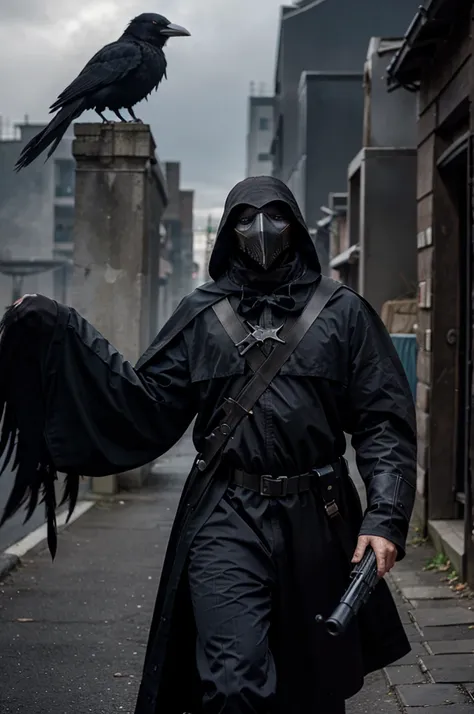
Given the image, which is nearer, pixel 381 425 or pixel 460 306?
pixel 381 425

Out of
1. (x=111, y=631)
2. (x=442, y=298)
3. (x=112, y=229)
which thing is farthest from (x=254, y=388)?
(x=112, y=229)

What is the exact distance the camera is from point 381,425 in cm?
379

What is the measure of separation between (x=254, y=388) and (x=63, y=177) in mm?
46702

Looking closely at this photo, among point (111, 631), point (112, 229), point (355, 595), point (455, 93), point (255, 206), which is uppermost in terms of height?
point (455, 93)

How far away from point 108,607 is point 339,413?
3407 mm

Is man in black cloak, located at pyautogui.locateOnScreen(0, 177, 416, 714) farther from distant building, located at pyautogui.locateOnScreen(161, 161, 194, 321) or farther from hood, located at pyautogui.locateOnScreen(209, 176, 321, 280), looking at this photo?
distant building, located at pyautogui.locateOnScreen(161, 161, 194, 321)

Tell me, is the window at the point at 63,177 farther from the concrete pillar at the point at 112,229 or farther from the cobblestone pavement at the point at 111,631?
the cobblestone pavement at the point at 111,631

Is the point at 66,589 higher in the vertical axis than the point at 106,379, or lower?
lower

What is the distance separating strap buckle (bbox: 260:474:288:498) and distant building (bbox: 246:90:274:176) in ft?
218

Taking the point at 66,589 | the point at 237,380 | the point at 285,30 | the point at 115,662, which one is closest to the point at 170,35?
the point at 66,589

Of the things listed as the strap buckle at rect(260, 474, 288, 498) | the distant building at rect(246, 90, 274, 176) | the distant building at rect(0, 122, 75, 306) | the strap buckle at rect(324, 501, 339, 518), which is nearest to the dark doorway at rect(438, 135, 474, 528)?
the strap buckle at rect(324, 501, 339, 518)

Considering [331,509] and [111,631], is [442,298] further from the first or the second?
[331,509]

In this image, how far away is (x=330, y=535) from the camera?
3773 millimetres

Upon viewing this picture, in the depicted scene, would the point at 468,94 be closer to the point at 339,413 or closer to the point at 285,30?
the point at 339,413
